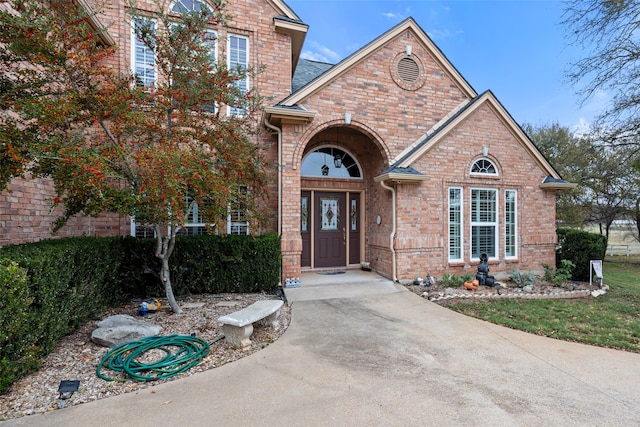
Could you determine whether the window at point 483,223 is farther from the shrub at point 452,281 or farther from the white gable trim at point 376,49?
the white gable trim at point 376,49

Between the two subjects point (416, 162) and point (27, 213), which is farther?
point (416, 162)

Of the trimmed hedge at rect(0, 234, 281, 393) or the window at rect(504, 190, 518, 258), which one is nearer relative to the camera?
the trimmed hedge at rect(0, 234, 281, 393)

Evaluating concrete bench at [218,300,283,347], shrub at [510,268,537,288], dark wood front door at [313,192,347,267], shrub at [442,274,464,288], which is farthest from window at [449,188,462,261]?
concrete bench at [218,300,283,347]

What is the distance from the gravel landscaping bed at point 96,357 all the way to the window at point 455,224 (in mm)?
4897

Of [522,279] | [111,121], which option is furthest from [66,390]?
[522,279]

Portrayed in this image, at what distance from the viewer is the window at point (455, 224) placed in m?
8.05

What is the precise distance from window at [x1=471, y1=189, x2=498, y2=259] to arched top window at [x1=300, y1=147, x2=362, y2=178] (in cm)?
336

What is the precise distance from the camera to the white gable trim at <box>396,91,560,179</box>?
7.60 metres

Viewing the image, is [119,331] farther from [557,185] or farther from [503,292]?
[557,185]

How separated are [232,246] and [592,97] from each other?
10.1 m

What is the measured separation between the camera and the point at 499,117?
8320 mm

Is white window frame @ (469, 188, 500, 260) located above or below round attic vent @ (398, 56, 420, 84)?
below

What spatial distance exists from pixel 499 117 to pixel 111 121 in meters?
9.04

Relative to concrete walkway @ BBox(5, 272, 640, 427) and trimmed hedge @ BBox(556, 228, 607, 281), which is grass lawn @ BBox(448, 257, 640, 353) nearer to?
concrete walkway @ BBox(5, 272, 640, 427)
